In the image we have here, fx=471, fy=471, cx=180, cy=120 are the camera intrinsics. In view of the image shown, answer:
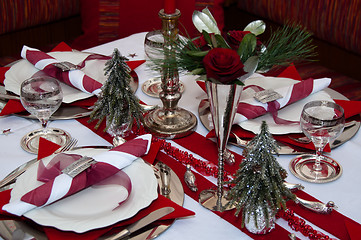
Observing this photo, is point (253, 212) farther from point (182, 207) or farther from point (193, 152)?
point (193, 152)

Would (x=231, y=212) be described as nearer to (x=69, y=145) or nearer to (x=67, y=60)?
(x=69, y=145)

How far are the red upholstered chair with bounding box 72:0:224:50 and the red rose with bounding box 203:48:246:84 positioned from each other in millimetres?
1531

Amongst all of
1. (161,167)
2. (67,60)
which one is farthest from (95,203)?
(67,60)

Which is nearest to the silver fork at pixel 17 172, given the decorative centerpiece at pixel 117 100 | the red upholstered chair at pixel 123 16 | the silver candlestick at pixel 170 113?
the decorative centerpiece at pixel 117 100

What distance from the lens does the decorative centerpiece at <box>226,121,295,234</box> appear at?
2.61 ft

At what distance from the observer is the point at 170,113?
47.1 inches

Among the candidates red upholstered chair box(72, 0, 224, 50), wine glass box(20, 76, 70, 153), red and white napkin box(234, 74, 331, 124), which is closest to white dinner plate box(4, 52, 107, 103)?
wine glass box(20, 76, 70, 153)

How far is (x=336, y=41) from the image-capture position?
228cm

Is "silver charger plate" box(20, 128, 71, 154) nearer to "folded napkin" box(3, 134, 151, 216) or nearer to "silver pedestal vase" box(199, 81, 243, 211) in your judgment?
"folded napkin" box(3, 134, 151, 216)

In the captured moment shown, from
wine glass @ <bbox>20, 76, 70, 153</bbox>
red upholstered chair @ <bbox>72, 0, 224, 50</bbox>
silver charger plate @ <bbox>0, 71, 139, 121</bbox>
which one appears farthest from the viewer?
red upholstered chair @ <bbox>72, 0, 224, 50</bbox>

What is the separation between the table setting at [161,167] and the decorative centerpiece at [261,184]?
1.2 inches

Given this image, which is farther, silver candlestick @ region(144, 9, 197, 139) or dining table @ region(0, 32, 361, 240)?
silver candlestick @ region(144, 9, 197, 139)

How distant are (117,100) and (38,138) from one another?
0.71ft

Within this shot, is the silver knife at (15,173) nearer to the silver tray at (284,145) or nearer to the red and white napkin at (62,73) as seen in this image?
the red and white napkin at (62,73)
